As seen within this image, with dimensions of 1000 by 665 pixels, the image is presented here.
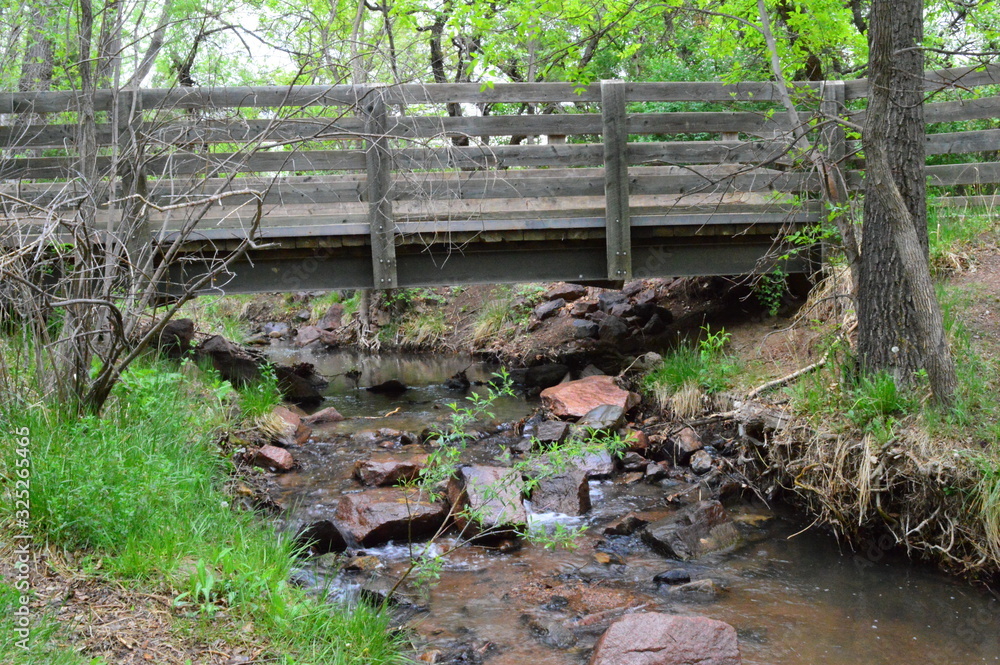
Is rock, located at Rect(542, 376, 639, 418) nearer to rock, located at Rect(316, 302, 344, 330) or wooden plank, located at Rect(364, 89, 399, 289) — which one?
wooden plank, located at Rect(364, 89, 399, 289)

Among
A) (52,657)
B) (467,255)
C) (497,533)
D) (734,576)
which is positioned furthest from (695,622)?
(467,255)

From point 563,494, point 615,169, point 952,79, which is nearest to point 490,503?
point 563,494

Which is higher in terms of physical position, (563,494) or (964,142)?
(964,142)

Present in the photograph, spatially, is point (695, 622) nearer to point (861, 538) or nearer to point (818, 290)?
point (861, 538)

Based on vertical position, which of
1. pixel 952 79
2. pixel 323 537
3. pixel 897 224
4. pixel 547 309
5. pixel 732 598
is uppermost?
pixel 952 79

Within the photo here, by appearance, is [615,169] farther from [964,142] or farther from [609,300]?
[609,300]

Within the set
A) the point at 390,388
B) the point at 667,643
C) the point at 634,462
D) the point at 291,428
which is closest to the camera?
the point at 667,643

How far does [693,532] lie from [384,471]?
8.48 feet

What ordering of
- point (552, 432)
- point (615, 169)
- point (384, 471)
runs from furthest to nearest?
point (615, 169), point (552, 432), point (384, 471)

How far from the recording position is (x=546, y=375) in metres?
10.1

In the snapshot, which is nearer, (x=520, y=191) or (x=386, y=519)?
(x=386, y=519)

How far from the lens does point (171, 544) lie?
3660 mm

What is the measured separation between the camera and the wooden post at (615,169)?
25.3ft

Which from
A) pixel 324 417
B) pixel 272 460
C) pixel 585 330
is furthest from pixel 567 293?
pixel 272 460
